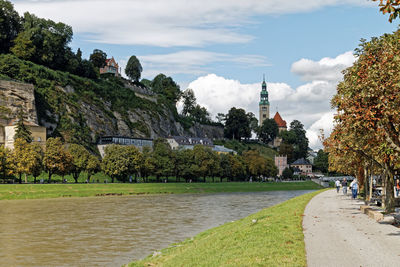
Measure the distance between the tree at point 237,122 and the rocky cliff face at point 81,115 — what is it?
50.5m

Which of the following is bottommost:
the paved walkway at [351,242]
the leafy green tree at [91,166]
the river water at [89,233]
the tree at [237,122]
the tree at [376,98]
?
the river water at [89,233]

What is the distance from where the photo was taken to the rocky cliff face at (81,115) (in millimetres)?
94375

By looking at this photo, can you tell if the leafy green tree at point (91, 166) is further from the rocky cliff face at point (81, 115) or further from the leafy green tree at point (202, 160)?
the leafy green tree at point (202, 160)

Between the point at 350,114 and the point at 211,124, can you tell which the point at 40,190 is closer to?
the point at 350,114

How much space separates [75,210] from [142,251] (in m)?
23.7

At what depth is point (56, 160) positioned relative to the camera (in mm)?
76062

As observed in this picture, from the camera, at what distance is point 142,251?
2219 cm

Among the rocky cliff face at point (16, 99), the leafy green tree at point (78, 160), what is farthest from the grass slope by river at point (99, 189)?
the rocky cliff face at point (16, 99)

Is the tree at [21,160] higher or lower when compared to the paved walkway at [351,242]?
higher

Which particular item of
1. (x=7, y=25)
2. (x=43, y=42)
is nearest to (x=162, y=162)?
(x=43, y=42)

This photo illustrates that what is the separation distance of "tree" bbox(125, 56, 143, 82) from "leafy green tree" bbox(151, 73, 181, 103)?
14.5m

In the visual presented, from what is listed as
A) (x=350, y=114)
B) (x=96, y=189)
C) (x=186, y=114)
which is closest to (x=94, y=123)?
(x=96, y=189)

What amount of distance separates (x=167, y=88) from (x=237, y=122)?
108 feet

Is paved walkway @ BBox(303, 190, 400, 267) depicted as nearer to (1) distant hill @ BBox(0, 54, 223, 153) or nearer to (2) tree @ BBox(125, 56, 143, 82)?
(1) distant hill @ BBox(0, 54, 223, 153)
